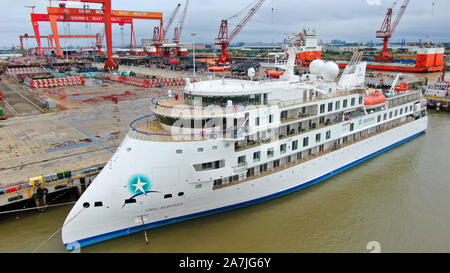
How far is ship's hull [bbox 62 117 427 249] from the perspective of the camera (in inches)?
500

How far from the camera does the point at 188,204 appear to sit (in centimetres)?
1398

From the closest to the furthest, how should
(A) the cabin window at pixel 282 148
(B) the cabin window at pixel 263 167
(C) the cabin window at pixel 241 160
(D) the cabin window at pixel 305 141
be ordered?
(C) the cabin window at pixel 241 160 < (B) the cabin window at pixel 263 167 < (A) the cabin window at pixel 282 148 < (D) the cabin window at pixel 305 141

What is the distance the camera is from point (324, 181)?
19.5 m

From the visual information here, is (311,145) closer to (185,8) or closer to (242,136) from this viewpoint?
(242,136)

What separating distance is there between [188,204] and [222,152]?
3002 millimetres

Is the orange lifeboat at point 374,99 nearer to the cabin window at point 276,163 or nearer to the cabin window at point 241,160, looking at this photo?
the cabin window at point 276,163

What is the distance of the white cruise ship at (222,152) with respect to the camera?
502 inches

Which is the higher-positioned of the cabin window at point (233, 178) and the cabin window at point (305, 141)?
the cabin window at point (305, 141)

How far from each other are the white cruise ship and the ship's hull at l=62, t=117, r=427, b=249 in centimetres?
4

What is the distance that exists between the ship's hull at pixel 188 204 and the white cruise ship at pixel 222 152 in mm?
43

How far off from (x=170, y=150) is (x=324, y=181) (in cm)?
1151

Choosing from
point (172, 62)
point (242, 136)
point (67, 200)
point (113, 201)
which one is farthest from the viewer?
point (172, 62)

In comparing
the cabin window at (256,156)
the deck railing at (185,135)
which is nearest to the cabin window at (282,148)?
the cabin window at (256,156)
